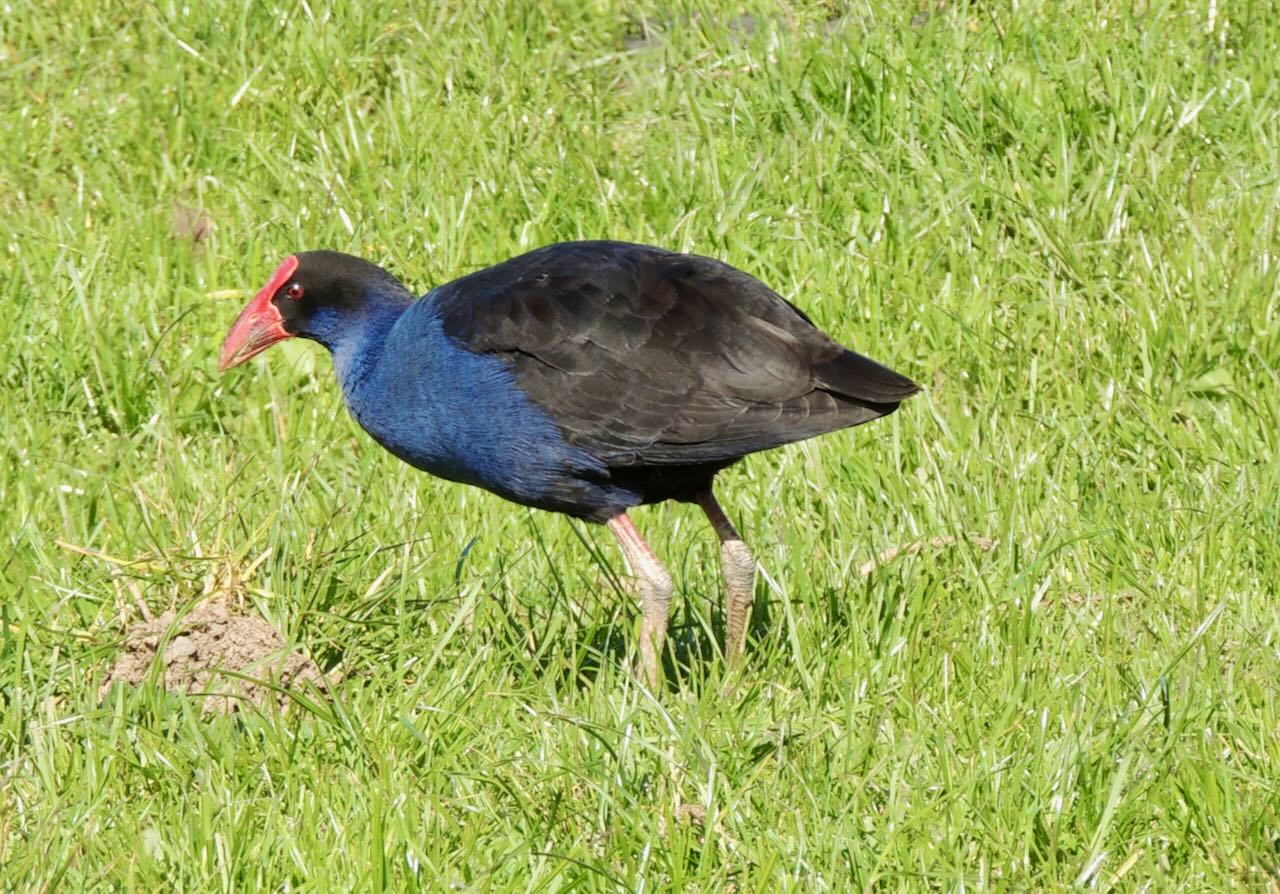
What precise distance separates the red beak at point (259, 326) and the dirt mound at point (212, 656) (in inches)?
33.7

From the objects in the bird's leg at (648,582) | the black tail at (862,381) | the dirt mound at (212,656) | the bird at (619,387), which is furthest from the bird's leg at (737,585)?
the dirt mound at (212,656)

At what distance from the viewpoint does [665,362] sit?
4.32 m

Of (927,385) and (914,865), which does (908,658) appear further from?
(927,385)

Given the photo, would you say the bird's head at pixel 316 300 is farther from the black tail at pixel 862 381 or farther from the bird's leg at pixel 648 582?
the black tail at pixel 862 381

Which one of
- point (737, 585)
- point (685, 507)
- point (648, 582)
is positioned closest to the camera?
point (648, 582)

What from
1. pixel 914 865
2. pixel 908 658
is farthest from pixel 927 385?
pixel 914 865

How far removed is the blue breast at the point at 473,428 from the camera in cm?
436

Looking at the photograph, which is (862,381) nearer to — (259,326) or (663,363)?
(663,363)

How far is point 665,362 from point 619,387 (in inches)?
4.6

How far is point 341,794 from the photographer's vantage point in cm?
375

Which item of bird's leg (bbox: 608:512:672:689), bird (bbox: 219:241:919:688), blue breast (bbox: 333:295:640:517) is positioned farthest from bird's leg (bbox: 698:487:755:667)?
blue breast (bbox: 333:295:640:517)

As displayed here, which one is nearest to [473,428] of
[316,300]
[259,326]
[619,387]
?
[619,387]

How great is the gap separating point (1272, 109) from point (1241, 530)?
1.93m

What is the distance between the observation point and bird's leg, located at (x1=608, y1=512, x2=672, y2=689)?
446 cm
